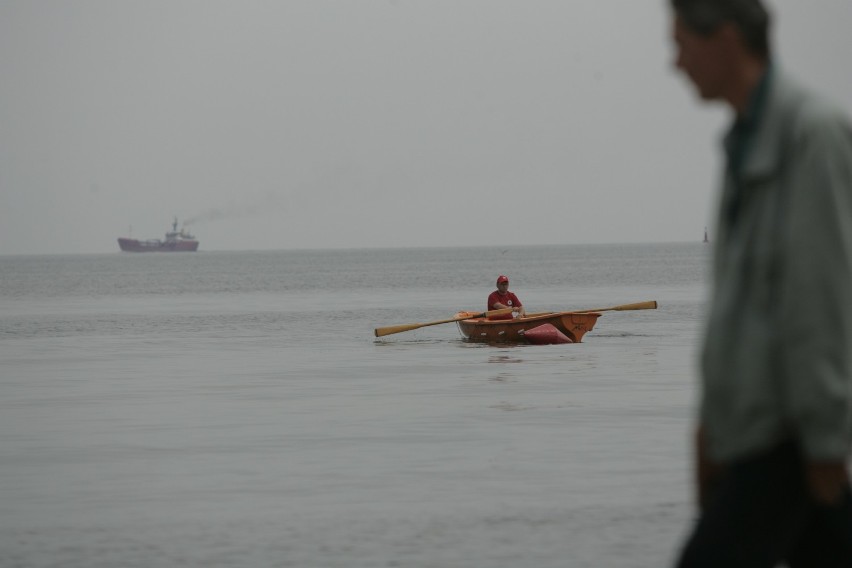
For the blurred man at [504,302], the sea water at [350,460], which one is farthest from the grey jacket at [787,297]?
the blurred man at [504,302]

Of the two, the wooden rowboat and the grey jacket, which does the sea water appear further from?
the grey jacket

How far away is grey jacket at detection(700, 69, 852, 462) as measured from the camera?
334cm

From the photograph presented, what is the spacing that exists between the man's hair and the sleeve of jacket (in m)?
0.28

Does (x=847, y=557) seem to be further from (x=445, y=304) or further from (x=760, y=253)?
(x=445, y=304)

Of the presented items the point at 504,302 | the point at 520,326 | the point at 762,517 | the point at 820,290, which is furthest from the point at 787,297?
the point at 504,302

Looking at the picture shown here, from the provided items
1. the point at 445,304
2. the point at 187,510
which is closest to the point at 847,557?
the point at 187,510

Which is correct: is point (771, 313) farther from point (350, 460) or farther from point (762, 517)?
point (350, 460)

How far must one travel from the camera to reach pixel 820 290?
3.35 meters

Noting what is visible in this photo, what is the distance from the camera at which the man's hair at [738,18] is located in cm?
352

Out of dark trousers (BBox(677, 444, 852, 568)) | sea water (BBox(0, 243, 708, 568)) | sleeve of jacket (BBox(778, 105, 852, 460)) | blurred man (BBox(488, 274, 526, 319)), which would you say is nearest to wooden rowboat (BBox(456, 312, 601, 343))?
blurred man (BBox(488, 274, 526, 319))

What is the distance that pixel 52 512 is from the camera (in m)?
10.6

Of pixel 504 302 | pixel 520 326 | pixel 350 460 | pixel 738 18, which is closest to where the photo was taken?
pixel 738 18

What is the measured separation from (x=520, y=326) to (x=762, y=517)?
28.5 m

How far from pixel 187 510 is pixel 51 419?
762cm
